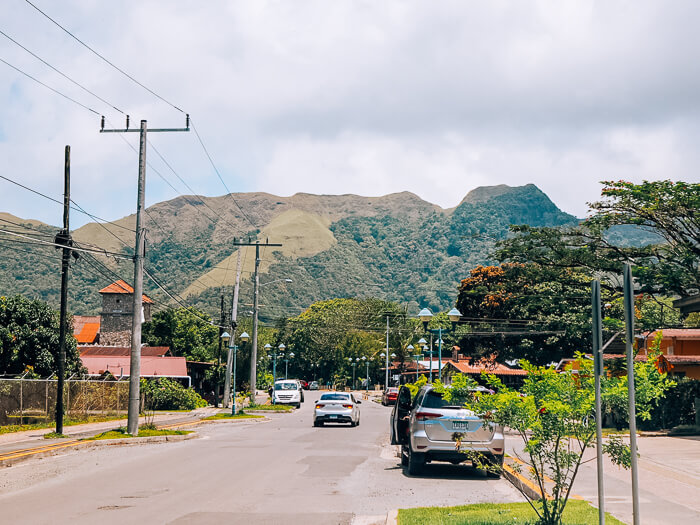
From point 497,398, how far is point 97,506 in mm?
6251

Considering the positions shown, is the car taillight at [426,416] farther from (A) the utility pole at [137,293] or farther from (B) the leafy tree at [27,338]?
(B) the leafy tree at [27,338]

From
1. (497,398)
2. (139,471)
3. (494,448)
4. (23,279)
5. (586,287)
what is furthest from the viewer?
(23,279)

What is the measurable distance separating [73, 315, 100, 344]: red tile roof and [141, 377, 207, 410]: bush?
39753mm

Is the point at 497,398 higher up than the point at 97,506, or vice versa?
the point at 497,398

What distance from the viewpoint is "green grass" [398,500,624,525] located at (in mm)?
9461

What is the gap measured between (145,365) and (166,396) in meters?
6.29

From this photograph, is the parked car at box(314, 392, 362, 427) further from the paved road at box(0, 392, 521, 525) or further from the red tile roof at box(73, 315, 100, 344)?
the red tile roof at box(73, 315, 100, 344)

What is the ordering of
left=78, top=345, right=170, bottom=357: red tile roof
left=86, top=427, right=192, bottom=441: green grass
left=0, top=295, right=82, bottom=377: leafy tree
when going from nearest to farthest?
left=86, top=427, right=192, bottom=441: green grass → left=0, top=295, right=82, bottom=377: leafy tree → left=78, top=345, right=170, bottom=357: red tile roof

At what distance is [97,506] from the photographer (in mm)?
11391

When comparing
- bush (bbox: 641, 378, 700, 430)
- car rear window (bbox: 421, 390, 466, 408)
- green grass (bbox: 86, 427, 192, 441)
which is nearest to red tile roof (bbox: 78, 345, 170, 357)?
green grass (bbox: 86, 427, 192, 441)

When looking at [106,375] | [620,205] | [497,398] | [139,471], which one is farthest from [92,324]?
[497,398]

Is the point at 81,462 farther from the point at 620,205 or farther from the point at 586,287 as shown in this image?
the point at 586,287

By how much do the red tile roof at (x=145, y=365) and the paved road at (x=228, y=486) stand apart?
34.1 m

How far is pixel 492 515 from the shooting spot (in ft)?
33.1
